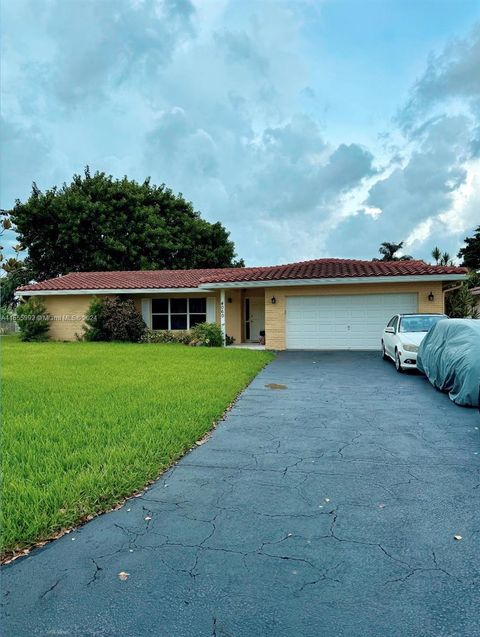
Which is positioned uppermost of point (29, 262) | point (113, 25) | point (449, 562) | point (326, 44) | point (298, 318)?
point (326, 44)

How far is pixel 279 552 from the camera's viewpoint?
293cm

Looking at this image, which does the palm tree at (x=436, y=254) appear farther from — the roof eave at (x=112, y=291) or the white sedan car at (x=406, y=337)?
the white sedan car at (x=406, y=337)

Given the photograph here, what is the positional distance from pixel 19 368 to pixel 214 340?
7.90 metres

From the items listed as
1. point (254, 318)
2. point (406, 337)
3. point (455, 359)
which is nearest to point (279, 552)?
point (455, 359)

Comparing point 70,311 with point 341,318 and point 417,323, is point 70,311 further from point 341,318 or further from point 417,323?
point 417,323

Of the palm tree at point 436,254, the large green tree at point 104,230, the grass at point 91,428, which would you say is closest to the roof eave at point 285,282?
the grass at point 91,428

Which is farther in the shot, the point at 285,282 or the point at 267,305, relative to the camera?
the point at 267,305

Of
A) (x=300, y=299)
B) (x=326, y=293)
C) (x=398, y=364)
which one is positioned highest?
(x=326, y=293)

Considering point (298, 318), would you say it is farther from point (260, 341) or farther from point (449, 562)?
point (449, 562)

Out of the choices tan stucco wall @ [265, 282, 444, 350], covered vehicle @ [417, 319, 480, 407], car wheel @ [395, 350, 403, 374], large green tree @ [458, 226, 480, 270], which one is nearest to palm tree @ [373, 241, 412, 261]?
large green tree @ [458, 226, 480, 270]

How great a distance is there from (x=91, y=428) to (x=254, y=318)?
15.4 meters

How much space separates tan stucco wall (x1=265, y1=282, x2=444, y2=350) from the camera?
15.6 metres

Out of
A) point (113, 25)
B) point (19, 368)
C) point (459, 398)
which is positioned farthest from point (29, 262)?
point (459, 398)

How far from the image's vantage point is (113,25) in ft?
30.8
